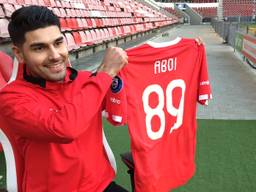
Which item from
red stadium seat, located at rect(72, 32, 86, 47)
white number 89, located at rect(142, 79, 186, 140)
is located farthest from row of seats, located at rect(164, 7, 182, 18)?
white number 89, located at rect(142, 79, 186, 140)

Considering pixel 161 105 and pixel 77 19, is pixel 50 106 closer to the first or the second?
pixel 161 105

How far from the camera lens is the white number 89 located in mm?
1652

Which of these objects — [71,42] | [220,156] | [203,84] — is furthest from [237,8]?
[203,84]

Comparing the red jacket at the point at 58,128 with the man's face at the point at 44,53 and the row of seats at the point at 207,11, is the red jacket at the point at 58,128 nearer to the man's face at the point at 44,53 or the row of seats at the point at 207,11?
the man's face at the point at 44,53

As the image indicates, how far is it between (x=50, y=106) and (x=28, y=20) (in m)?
0.29

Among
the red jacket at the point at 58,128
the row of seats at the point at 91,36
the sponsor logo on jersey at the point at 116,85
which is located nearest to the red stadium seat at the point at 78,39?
the row of seats at the point at 91,36

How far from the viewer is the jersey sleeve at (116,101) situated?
1.44 metres

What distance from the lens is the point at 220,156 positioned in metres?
2.98

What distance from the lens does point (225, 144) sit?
324cm

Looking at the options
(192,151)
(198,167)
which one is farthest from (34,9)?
(198,167)

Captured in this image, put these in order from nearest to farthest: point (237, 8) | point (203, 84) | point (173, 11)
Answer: point (203, 84) → point (237, 8) → point (173, 11)

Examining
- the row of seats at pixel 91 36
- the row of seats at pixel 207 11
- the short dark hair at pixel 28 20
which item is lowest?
the row of seats at pixel 207 11

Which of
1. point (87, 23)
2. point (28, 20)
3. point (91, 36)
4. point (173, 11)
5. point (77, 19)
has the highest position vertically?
point (28, 20)

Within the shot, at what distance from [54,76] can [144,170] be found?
60 centimetres
